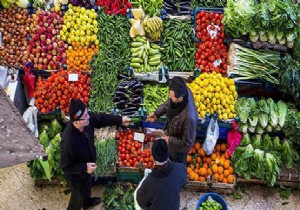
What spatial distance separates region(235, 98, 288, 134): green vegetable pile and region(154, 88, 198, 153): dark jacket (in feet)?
3.57

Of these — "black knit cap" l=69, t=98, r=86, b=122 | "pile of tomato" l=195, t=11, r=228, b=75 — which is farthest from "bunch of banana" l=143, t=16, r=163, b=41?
"black knit cap" l=69, t=98, r=86, b=122

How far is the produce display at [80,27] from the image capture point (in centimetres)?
669

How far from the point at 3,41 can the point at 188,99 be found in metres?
3.55

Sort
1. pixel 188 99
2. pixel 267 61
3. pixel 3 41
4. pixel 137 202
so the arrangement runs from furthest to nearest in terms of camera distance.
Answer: pixel 3 41 → pixel 267 61 → pixel 188 99 → pixel 137 202

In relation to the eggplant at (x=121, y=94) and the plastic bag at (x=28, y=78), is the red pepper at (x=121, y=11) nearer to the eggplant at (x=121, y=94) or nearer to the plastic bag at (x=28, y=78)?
the eggplant at (x=121, y=94)

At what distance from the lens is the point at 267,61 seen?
21.1ft

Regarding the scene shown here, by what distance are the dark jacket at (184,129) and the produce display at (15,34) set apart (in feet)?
9.43

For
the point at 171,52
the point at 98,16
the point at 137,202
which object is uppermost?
the point at 98,16

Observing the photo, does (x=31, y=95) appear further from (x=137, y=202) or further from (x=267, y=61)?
(x=267, y=61)

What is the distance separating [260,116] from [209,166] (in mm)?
1016

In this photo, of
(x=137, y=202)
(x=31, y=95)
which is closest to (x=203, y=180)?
(x=137, y=202)

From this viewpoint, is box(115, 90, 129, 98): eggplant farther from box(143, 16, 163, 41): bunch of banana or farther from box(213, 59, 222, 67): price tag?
box(213, 59, 222, 67): price tag

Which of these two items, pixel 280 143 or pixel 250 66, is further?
pixel 250 66

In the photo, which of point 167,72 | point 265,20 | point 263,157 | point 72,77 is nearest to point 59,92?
point 72,77
